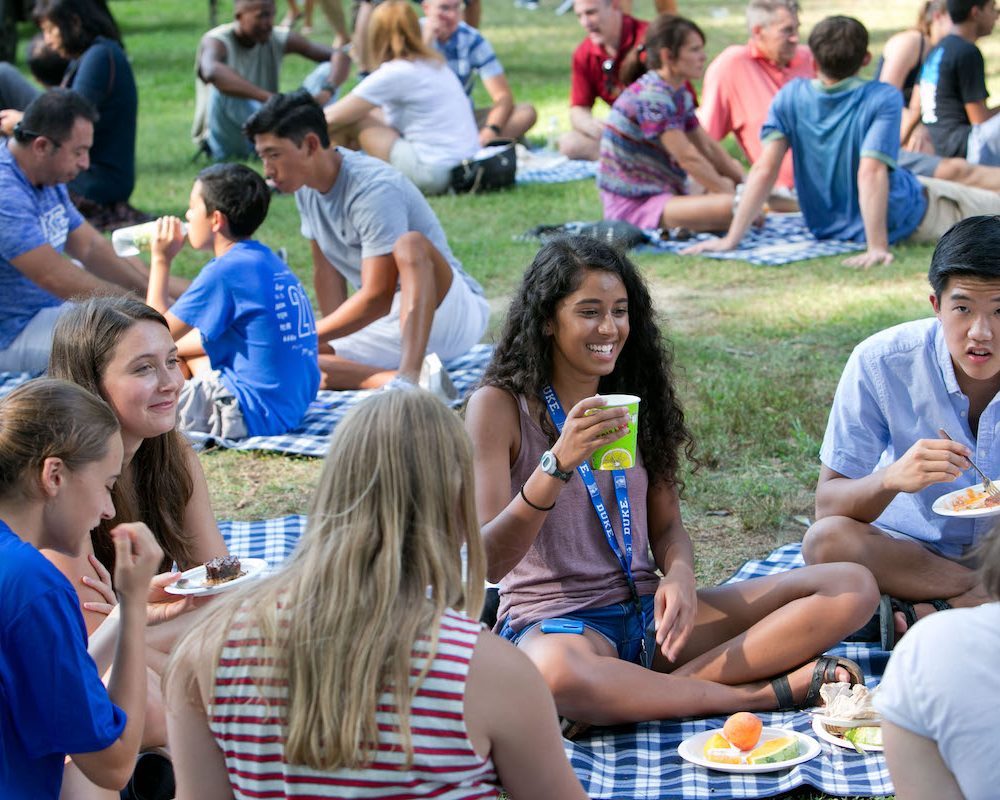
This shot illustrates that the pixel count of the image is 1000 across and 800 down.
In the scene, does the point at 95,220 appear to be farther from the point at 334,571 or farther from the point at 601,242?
the point at 334,571

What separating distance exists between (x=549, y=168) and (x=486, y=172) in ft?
3.66

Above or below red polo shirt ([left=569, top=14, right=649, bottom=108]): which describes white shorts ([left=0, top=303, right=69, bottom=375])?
below

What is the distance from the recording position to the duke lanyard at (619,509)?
350 centimetres

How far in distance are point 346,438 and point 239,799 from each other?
2.03ft

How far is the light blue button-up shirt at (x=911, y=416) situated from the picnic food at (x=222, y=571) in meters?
1.72

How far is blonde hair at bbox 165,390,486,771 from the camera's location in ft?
6.50

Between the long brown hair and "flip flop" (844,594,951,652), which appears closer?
the long brown hair

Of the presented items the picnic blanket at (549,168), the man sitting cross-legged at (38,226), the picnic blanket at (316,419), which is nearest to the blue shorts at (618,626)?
the picnic blanket at (316,419)

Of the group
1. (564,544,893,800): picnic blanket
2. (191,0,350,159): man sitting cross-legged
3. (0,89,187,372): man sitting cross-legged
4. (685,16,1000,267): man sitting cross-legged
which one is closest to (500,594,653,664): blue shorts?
(564,544,893,800): picnic blanket

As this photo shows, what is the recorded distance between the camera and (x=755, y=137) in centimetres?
998

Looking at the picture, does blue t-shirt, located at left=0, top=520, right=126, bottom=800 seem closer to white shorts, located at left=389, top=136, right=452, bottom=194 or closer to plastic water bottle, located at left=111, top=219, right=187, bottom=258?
plastic water bottle, located at left=111, top=219, right=187, bottom=258

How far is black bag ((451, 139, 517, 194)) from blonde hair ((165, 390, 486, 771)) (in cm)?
866

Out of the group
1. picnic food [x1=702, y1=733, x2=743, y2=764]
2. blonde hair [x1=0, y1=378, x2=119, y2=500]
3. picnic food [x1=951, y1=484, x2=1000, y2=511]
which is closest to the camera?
blonde hair [x1=0, y1=378, x2=119, y2=500]

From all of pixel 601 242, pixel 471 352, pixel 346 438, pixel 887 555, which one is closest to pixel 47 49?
pixel 471 352
